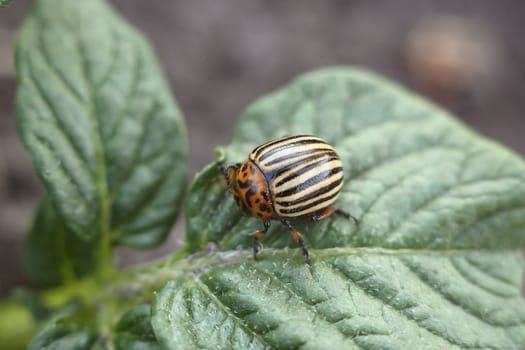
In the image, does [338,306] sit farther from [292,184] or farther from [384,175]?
[384,175]

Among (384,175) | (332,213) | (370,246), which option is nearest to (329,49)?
(384,175)

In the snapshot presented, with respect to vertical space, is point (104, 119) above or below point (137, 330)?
above

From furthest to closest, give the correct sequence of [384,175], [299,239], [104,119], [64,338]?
[104,119] → [384,175] → [64,338] → [299,239]

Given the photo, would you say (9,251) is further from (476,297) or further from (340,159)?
(476,297)

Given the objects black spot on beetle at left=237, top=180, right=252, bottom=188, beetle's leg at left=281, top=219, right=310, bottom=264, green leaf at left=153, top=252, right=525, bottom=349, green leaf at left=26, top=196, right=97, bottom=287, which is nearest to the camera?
green leaf at left=153, top=252, right=525, bottom=349

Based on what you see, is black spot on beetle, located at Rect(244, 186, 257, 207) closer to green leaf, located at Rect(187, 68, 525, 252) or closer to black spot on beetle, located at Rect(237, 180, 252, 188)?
black spot on beetle, located at Rect(237, 180, 252, 188)

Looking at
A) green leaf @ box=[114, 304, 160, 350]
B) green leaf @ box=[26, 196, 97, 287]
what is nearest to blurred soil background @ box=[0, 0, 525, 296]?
green leaf @ box=[26, 196, 97, 287]

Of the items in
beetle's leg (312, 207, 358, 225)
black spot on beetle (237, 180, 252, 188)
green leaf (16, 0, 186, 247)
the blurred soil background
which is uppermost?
the blurred soil background

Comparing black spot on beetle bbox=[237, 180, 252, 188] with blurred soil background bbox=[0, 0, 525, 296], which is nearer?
black spot on beetle bbox=[237, 180, 252, 188]
